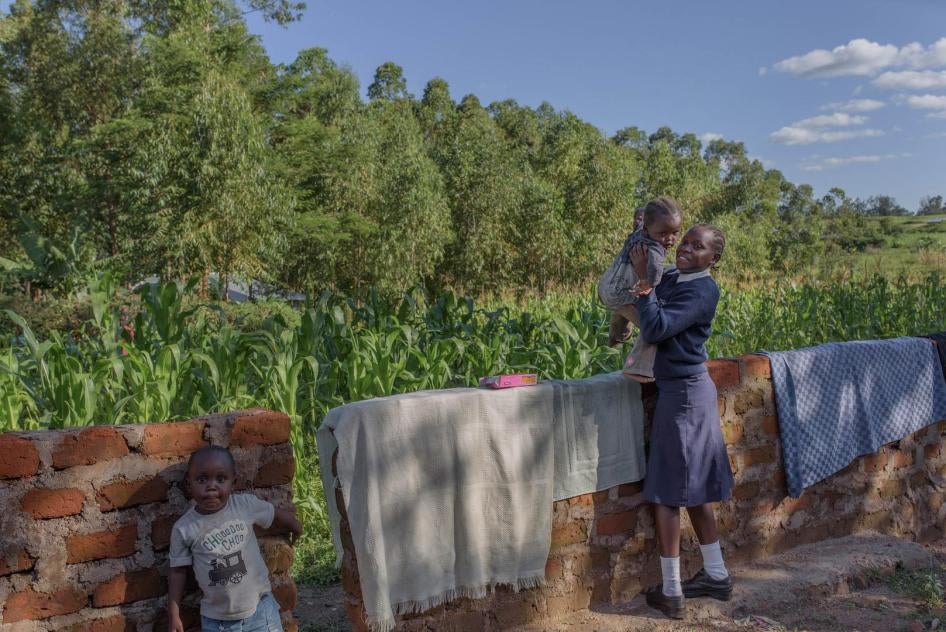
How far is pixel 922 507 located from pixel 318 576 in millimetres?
3563

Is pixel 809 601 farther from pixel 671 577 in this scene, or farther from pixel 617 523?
pixel 617 523

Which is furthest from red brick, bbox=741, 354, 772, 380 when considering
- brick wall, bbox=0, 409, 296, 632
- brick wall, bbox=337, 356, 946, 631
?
brick wall, bbox=0, 409, 296, 632

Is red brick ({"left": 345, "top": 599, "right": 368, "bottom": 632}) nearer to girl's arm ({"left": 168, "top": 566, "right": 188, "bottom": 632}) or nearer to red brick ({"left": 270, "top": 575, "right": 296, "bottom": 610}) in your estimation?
red brick ({"left": 270, "top": 575, "right": 296, "bottom": 610})

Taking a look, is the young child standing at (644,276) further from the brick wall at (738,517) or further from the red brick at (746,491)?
the red brick at (746,491)

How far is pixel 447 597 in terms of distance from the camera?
9.77 feet

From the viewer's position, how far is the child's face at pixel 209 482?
2516 millimetres

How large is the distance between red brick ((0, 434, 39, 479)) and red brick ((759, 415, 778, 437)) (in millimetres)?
3174

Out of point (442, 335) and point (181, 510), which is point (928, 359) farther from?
point (181, 510)

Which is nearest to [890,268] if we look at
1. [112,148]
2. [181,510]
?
[181,510]

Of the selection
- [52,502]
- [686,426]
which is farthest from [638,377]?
[52,502]

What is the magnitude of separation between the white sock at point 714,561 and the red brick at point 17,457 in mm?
2581

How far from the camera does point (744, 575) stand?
3842 mm

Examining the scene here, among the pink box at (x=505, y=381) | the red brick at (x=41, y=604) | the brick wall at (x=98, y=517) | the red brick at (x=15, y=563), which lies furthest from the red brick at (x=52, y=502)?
the pink box at (x=505, y=381)

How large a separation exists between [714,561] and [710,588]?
0.38 feet
